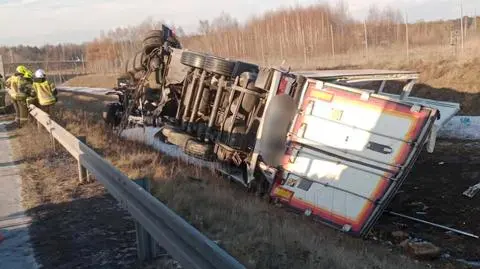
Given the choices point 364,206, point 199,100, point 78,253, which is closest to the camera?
point 78,253

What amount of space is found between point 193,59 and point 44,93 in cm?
511

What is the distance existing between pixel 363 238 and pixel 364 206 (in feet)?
1.40

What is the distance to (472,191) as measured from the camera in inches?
330

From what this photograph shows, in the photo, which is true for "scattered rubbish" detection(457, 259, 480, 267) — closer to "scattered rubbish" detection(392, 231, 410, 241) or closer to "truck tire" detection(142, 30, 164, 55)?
"scattered rubbish" detection(392, 231, 410, 241)

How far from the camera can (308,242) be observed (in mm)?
5105

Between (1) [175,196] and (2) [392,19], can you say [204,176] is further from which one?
(2) [392,19]

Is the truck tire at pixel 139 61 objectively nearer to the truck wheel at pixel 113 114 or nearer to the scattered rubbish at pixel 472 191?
the truck wheel at pixel 113 114

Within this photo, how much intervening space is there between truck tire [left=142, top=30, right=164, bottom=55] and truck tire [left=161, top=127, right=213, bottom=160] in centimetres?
221

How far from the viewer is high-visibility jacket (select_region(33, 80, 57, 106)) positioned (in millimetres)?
12781

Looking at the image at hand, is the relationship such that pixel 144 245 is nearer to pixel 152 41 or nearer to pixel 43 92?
pixel 152 41

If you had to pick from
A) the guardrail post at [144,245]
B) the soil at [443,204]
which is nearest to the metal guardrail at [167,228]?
the guardrail post at [144,245]

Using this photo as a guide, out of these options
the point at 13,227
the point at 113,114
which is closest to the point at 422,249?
the point at 13,227

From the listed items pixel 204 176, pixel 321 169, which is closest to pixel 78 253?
pixel 321 169

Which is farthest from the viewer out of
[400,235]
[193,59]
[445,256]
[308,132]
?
[193,59]
